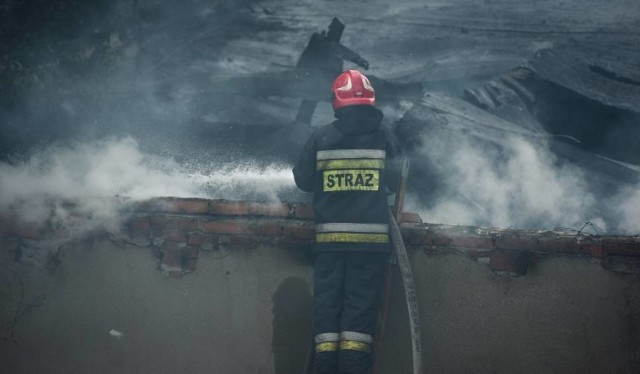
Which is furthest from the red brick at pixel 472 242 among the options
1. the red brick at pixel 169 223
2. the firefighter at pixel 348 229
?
the red brick at pixel 169 223

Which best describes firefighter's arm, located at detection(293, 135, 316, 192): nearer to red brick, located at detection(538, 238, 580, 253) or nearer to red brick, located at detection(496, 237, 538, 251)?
red brick, located at detection(496, 237, 538, 251)

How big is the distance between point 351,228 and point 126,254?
5.33 feet

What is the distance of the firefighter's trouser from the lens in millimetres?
3352

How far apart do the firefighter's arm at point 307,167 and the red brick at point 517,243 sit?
130 cm

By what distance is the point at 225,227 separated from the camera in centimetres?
369

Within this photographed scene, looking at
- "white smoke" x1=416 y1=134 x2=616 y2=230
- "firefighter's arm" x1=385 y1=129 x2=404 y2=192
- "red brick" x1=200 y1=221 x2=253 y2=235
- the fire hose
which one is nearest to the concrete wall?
"red brick" x1=200 y1=221 x2=253 y2=235

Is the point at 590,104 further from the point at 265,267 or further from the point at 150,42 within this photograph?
the point at 150,42

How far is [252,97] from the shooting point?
6.92 meters

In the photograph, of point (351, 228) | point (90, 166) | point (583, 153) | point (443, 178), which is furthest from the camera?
point (583, 153)

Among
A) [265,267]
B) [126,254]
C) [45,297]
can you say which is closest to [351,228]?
[265,267]

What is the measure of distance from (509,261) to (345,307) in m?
1.12

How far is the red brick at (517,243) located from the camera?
3.46 meters

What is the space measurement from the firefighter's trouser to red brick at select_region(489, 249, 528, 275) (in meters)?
0.73

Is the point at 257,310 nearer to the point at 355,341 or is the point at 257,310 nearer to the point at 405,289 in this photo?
the point at 355,341
